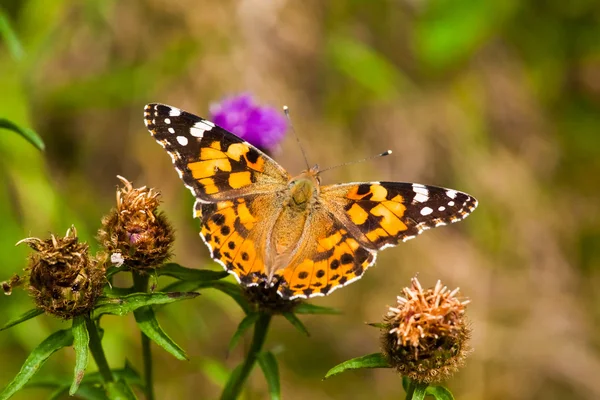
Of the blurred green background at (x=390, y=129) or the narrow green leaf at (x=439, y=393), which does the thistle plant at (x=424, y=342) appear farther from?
the blurred green background at (x=390, y=129)

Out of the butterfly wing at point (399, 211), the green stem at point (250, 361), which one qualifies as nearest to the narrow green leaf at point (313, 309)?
the green stem at point (250, 361)

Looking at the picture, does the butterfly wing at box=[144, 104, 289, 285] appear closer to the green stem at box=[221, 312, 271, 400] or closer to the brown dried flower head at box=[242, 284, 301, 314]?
the brown dried flower head at box=[242, 284, 301, 314]

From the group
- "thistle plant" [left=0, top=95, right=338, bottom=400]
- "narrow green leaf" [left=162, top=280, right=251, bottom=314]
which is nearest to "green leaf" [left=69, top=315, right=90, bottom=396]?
"thistle plant" [left=0, top=95, right=338, bottom=400]

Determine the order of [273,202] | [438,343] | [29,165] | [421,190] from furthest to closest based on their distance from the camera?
1. [29,165]
2. [273,202]
3. [421,190]
4. [438,343]

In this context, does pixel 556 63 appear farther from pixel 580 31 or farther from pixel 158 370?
pixel 158 370

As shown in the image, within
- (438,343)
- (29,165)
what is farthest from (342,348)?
(438,343)

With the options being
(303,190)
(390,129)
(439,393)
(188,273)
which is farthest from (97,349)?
(390,129)

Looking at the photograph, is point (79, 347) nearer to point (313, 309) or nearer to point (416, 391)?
point (313, 309)
